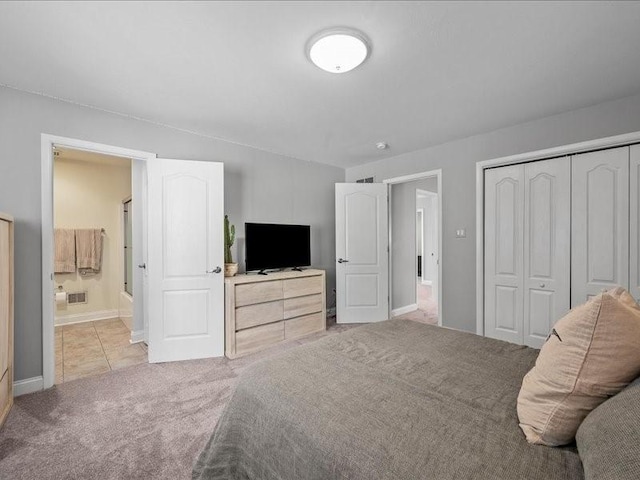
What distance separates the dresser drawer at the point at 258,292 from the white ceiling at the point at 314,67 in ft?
5.56

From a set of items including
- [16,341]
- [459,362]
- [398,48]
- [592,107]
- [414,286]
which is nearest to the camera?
[459,362]

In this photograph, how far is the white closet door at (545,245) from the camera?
2.82m

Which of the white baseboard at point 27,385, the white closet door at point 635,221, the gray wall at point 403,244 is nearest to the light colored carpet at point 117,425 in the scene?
the white baseboard at point 27,385

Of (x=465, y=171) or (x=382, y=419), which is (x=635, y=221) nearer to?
(x=465, y=171)

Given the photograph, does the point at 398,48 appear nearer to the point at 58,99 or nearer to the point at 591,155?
the point at 591,155

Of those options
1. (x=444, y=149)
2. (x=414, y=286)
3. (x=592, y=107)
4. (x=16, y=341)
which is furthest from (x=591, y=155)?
(x=16, y=341)

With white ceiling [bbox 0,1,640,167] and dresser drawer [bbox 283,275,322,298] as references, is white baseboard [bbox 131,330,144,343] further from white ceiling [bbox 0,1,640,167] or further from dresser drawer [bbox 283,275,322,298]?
white ceiling [bbox 0,1,640,167]

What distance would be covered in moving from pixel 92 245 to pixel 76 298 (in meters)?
0.81

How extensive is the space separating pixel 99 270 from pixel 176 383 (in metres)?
3.17

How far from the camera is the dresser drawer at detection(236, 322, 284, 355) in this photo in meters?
3.07

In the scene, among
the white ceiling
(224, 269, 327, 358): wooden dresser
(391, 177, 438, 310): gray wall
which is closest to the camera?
the white ceiling

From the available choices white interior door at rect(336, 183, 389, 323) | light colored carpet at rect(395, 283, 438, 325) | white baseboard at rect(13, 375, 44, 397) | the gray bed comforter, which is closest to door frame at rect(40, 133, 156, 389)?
white baseboard at rect(13, 375, 44, 397)

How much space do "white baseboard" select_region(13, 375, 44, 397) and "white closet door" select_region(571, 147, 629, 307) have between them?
468 cm

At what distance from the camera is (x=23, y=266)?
2322mm
